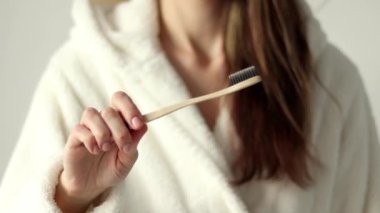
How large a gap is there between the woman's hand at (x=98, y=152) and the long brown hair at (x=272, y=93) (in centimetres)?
18

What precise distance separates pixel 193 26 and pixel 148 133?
0.55ft

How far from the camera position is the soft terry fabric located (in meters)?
0.65

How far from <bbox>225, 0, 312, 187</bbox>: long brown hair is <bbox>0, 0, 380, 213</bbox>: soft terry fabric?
22mm

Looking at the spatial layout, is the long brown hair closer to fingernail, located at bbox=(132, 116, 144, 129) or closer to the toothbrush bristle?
the toothbrush bristle

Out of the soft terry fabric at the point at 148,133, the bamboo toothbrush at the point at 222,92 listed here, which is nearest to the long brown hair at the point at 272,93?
the soft terry fabric at the point at 148,133

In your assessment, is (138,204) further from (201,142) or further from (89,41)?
(89,41)

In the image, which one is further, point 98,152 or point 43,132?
point 43,132

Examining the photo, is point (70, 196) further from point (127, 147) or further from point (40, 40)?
point (40, 40)

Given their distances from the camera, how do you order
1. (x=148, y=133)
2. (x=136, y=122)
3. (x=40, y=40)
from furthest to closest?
(x=40, y=40)
(x=148, y=133)
(x=136, y=122)

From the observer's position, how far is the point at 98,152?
52 centimetres

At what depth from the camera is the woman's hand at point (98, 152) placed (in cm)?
48

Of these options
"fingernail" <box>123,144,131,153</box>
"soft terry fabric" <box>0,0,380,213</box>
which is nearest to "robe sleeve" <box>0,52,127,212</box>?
"soft terry fabric" <box>0,0,380,213</box>

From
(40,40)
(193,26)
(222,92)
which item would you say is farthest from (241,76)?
(40,40)

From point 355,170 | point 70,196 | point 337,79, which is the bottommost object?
point 355,170
